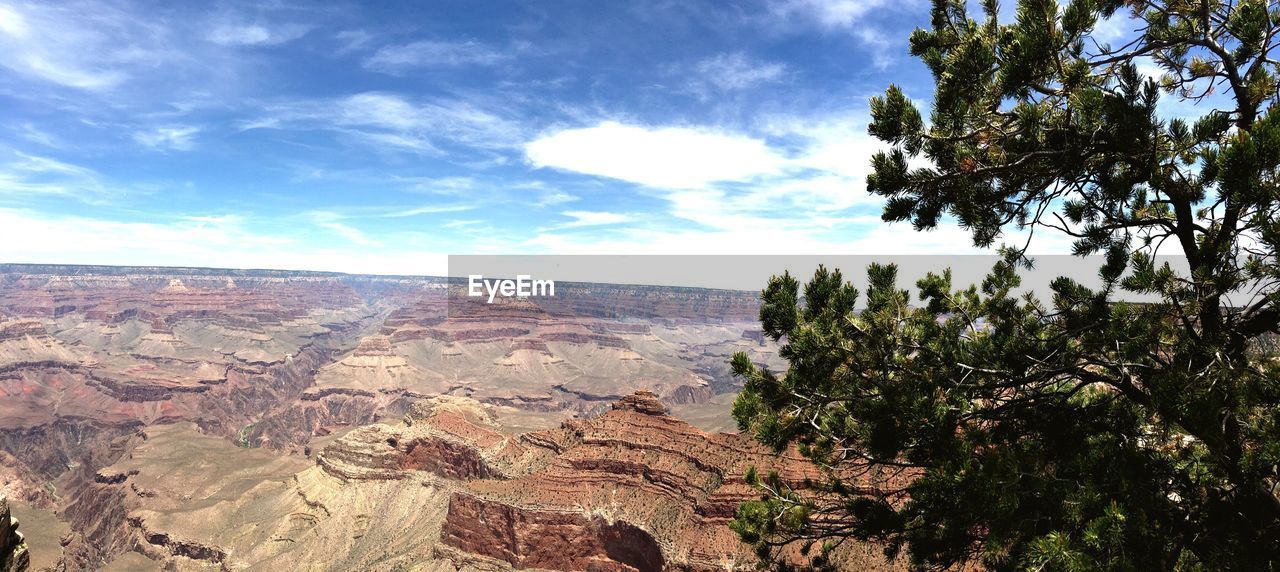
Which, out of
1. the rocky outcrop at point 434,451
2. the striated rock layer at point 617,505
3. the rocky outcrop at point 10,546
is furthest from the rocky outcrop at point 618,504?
the rocky outcrop at point 10,546

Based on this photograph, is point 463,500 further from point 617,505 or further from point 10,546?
point 10,546

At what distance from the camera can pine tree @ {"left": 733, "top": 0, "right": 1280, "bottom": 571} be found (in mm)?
6715

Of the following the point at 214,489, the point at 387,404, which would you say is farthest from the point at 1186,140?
the point at 387,404

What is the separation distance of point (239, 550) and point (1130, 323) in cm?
8278

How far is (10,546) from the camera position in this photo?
32.0 feet

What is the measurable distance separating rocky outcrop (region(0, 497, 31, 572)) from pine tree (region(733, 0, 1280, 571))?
40.4ft

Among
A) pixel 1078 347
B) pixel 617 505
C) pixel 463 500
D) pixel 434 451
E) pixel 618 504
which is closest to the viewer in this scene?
pixel 1078 347

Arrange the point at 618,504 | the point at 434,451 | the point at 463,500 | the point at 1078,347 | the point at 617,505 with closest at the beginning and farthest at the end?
the point at 1078,347 < the point at 617,505 < the point at 618,504 < the point at 463,500 < the point at 434,451

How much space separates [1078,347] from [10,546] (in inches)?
681

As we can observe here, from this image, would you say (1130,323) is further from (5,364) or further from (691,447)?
(5,364)

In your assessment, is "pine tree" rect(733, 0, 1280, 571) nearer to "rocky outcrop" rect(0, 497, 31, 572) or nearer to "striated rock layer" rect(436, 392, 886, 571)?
"rocky outcrop" rect(0, 497, 31, 572)

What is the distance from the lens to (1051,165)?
26.0 feet

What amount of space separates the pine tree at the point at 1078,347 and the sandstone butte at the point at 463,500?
89.7 feet

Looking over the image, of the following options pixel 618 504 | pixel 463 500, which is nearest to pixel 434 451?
pixel 463 500
